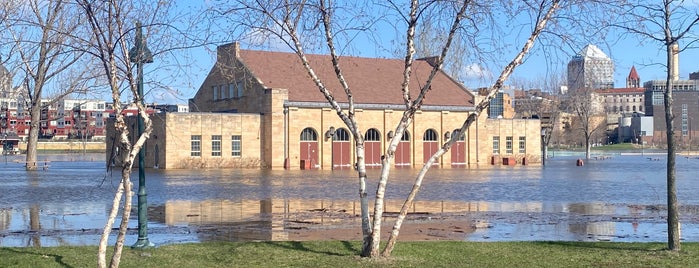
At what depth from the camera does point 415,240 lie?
14.9m

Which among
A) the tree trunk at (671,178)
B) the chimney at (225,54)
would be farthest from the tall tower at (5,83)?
the tree trunk at (671,178)

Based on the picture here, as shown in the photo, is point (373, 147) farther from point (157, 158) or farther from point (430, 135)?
point (157, 158)

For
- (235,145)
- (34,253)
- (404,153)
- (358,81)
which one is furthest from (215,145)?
(34,253)

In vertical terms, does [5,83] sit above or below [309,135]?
above

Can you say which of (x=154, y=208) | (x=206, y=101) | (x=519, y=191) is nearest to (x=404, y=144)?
(x=206, y=101)

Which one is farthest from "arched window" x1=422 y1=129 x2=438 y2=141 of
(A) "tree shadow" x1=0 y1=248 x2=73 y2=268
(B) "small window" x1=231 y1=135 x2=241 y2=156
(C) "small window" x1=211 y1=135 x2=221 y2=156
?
(A) "tree shadow" x1=0 y1=248 x2=73 y2=268

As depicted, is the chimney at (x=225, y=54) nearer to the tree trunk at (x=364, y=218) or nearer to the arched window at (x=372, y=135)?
the tree trunk at (x=364, y=218)

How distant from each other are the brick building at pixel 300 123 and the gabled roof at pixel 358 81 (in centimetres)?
8

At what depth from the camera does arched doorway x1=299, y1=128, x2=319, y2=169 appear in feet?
189

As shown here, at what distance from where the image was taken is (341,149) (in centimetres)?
5891

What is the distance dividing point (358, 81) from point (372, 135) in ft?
14.9

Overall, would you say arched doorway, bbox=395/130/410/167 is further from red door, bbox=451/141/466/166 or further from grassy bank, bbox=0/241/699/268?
grassy bank, bbox=0/241/699/268

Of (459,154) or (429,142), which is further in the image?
(459,154)

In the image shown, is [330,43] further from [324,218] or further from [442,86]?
[442,86]
